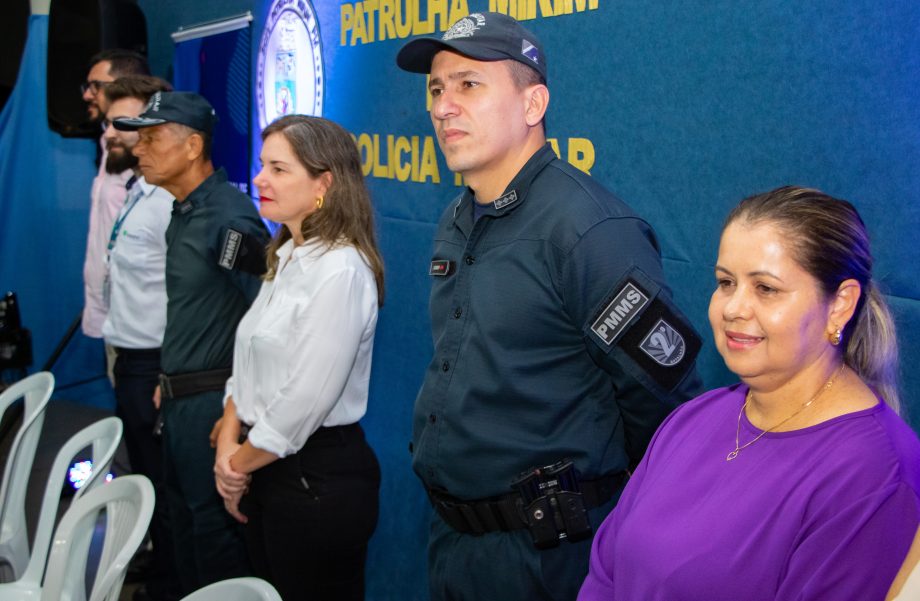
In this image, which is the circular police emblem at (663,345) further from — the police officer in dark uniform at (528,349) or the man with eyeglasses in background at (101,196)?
the man with eyeglasses in background at (101,196)

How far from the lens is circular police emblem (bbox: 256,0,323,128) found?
125 inches

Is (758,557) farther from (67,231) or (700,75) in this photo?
(67,231)

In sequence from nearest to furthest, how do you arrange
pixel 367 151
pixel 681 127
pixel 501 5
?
pixel 681 127, pixel 501 5, pixel 367 151

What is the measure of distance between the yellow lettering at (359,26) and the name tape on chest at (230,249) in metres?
0.86

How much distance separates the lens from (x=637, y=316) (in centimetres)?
140

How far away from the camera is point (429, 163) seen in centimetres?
265

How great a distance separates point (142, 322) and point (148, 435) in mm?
407

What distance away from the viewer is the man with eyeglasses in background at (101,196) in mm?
3514

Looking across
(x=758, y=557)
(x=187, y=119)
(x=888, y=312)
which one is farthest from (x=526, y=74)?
(x=187, y=119)


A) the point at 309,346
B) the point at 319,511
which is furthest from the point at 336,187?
the point at 319,511

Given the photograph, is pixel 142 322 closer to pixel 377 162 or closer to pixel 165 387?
pixel 165 387

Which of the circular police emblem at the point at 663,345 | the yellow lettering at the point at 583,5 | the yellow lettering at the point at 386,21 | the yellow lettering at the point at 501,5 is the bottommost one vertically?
the circular police emblem at the point at 663,345

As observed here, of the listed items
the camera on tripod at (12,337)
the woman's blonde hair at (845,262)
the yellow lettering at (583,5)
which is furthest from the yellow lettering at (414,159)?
the camera on tripod at (12,337)

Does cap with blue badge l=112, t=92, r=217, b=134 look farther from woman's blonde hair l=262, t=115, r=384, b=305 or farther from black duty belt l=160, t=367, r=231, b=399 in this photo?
black duty belt l=160, t=367, r=231, b=399
